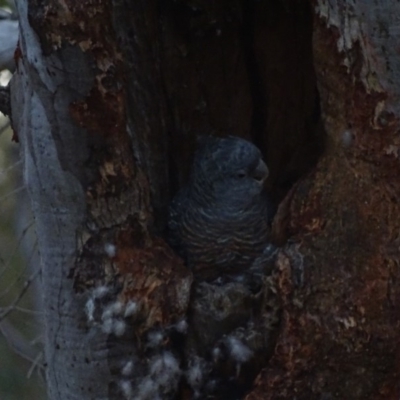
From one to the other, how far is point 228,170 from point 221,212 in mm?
136

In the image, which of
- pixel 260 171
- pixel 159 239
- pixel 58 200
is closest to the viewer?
pixel 58 200

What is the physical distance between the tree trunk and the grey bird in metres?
0.24

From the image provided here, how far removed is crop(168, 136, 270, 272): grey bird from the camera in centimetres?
238

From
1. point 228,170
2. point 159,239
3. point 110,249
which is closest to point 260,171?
point 228,170

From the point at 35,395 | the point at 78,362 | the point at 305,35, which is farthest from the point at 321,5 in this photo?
the point at 35,395

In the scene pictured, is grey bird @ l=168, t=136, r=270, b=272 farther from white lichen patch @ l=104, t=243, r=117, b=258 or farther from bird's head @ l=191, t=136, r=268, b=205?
white lichen patch @ l=104, t=243, r=117, b=258

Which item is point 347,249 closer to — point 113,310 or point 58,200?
point 113,310

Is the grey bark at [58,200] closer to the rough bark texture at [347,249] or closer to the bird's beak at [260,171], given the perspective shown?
the rough bark texture at [347,249]

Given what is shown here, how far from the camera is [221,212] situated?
2465 mm

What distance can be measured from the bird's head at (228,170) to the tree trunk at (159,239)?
0.25m

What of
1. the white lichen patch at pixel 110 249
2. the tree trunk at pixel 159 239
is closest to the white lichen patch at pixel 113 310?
the tree trunk at pixel 159 239

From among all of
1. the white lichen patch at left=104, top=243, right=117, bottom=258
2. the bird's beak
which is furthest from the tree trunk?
the bird's beak

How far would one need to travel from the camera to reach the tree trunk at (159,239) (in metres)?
1.88

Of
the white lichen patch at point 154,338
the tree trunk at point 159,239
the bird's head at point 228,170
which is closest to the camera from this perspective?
the tree trunk at point 159,239
